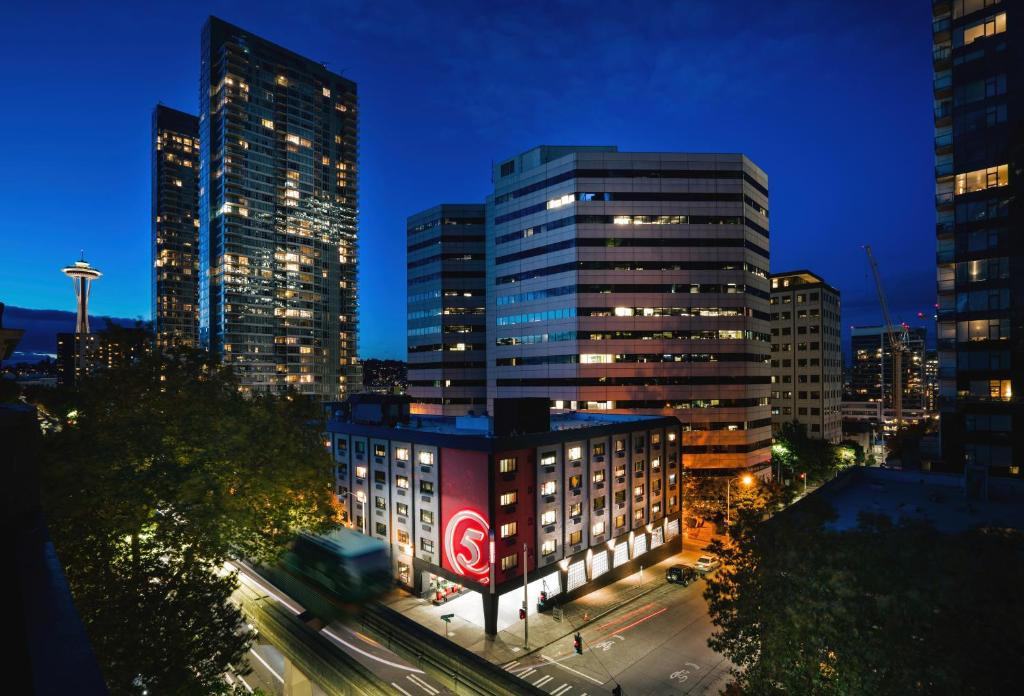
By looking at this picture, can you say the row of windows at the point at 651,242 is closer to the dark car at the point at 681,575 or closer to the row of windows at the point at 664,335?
the row of windows at the point at 664,335

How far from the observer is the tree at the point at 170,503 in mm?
17688

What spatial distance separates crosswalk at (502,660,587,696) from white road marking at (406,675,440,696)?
634 centimetres

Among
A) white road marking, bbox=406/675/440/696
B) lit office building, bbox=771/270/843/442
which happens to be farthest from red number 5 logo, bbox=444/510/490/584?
lit office building, bbox=771/270/843/442

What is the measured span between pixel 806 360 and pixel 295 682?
432 feet

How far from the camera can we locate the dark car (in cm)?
5372

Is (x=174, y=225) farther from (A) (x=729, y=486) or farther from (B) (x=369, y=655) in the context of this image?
(A) (x=729, y=486)

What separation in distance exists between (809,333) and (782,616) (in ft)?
412

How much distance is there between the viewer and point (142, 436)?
22531mm

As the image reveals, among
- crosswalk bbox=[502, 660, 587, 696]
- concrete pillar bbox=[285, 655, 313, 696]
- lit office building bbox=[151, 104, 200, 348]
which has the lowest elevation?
crosswalk bbox=[502, 660, 587, 696]

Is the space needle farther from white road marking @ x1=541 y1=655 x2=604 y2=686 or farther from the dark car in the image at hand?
the dark car

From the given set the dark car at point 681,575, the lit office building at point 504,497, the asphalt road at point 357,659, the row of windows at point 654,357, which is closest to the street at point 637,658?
the dark car at point 681,575

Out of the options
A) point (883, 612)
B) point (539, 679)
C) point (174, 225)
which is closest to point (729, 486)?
point (539, 679)

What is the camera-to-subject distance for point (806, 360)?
5037 inches

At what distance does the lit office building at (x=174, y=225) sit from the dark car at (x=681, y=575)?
18332 cm
